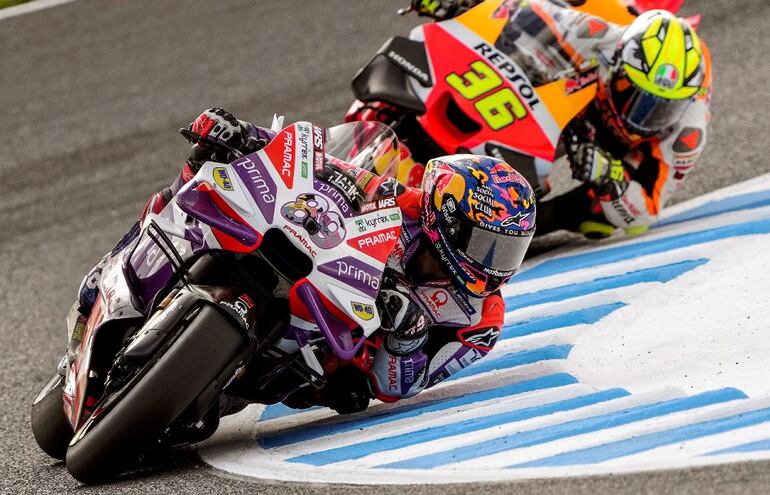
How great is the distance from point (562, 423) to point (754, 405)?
2.35 feet

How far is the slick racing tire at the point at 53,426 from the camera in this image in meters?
5.51

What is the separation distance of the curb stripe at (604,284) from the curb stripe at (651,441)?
226 cm

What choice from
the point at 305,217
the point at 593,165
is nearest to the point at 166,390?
the point at 305,217

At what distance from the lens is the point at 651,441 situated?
4.65 meters

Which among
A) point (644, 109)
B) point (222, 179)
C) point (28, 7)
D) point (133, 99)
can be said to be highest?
point (222, 179)

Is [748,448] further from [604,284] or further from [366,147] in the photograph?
[604,284]

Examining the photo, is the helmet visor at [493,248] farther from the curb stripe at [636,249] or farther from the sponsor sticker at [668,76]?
the sponsor sticker at [668,76]

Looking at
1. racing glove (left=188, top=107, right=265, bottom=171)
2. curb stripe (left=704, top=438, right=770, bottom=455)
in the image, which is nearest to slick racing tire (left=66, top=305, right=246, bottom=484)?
racing glove (left=188, top=107, right=265, bottom=171)

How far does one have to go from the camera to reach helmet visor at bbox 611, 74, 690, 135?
7379 mm

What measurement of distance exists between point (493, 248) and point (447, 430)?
741mm

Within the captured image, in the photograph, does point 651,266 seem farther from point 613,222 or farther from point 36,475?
point 36,475

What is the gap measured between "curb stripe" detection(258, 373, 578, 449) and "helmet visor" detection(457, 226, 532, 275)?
25.6 inches

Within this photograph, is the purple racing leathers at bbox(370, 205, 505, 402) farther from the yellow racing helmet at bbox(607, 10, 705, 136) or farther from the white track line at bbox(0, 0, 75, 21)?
the white track line at bbox(0, 0, 75, 21)

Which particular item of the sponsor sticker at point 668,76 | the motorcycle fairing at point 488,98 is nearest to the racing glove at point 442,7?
the motorcycle fairing at point 488,98
